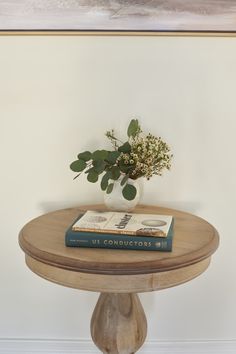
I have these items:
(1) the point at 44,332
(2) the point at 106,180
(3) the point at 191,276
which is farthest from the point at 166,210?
(1) the point at 44,332

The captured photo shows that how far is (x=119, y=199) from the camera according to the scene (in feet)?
3.97

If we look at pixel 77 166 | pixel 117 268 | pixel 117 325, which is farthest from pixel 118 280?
pixel 77 166

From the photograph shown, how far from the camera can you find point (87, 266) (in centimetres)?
86

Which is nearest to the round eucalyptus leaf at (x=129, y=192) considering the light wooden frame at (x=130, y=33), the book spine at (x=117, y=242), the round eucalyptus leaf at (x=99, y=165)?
the round eucalyptus leaf at (x=99, y=165)

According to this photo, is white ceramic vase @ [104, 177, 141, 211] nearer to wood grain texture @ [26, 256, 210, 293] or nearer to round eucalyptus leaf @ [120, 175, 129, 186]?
round eucalyptus leaf @ [120, 175, 129, 186]

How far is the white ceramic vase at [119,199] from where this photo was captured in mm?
1201

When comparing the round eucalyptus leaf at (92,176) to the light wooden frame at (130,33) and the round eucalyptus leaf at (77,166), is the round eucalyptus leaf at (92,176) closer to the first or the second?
the round eucalyptus leaf at (77,166)

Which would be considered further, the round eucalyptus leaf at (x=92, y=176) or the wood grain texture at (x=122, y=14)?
the wood grain texture at (x=122, y=14)

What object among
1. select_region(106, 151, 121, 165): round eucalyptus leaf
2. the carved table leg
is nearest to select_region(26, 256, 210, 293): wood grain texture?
the carved table leg

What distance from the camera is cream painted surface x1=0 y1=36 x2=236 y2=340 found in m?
1.38

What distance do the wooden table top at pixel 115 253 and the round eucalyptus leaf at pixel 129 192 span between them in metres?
0.17

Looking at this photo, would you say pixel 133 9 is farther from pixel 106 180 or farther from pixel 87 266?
pixel 87 266

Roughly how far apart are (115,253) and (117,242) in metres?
0.03

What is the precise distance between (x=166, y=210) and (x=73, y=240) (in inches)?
19.1
